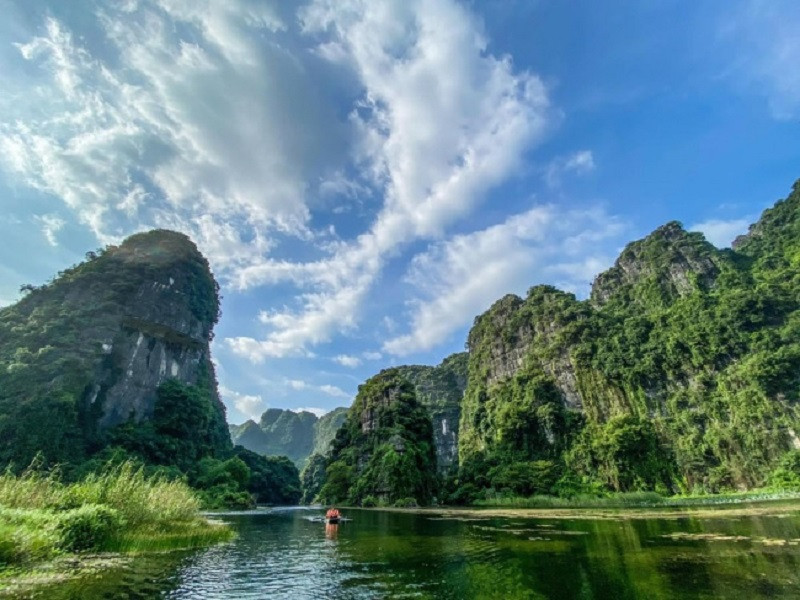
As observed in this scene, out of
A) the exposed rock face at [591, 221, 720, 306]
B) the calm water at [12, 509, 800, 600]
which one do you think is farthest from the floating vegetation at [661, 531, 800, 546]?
the exposed rock face at [591, 221, 720, 306]

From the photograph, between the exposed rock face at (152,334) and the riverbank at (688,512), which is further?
the exposed rock face at (152,334)

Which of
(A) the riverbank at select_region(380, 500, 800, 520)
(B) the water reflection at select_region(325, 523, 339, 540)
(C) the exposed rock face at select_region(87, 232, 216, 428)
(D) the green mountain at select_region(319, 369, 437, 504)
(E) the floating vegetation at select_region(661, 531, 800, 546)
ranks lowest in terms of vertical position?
(B) the water reflection at select_region(325, 523, 339, 540)

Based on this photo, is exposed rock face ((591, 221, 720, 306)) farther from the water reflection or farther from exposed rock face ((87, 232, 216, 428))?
A: exposed rock face ((87, 232, 216, 428))

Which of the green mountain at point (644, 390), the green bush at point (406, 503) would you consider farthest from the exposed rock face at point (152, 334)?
the green bush at point (406, 503)

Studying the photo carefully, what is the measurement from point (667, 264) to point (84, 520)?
12914 cm

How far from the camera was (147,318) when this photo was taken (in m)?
99.9

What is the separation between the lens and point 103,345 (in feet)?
282

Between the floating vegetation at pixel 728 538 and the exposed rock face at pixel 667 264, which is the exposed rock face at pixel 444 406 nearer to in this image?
the exposed rock face at pixel 667 264

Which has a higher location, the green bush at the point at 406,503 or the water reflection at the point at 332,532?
the green bush at the point at 406,503

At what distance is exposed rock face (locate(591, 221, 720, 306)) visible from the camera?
106 metres

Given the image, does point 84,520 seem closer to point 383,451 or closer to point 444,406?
point 383,451

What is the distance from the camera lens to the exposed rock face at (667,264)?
10550cm

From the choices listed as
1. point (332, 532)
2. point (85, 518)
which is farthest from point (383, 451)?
point (85, 518)

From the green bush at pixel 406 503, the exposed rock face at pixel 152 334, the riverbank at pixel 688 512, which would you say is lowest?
the riverbank at pixel 688 512
